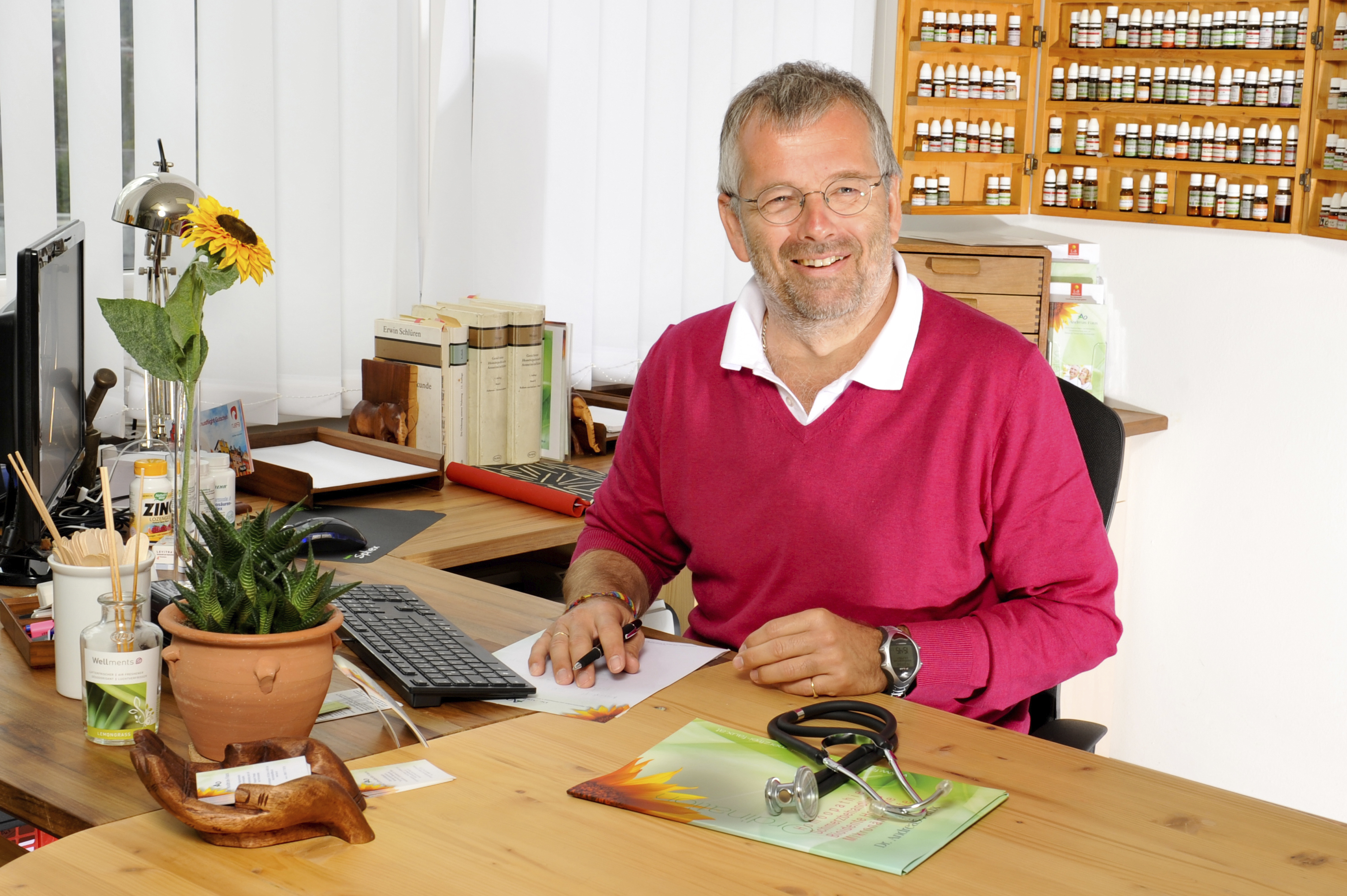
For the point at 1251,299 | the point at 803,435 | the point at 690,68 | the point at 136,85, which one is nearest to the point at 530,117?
the point at 690,68

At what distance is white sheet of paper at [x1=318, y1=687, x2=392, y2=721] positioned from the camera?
45.6 inches

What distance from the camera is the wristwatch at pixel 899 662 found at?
1.29 meters

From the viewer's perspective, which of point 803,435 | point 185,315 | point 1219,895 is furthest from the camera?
point 803,435

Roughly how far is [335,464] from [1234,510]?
7.15ft

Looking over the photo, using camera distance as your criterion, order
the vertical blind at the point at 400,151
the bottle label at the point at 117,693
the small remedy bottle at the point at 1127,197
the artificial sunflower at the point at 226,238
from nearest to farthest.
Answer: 1. the bottle label at the point at 117,693
2. the artificial sunflower at the point at 226,238
3. the vertical blind at the point at 400,151
4. the small remedy bottle at the point at 1127,197

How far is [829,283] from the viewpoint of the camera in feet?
5.20

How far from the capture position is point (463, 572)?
7.55 feet

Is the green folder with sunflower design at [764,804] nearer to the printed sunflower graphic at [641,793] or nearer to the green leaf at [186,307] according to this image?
the printed sunflower graphic at [641,793]

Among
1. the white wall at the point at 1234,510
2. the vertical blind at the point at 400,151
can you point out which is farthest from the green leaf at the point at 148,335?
the white wall at the point at 1234,510

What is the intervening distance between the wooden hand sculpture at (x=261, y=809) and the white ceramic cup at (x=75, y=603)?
Result: 28 cm

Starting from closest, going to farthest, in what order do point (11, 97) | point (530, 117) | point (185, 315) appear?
point (185, 315)
point (11, 97)
point (530, 117)

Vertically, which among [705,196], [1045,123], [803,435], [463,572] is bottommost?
[463,572]

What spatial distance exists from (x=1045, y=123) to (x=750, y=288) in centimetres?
202

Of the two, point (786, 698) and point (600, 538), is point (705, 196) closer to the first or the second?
point (600, 538)
